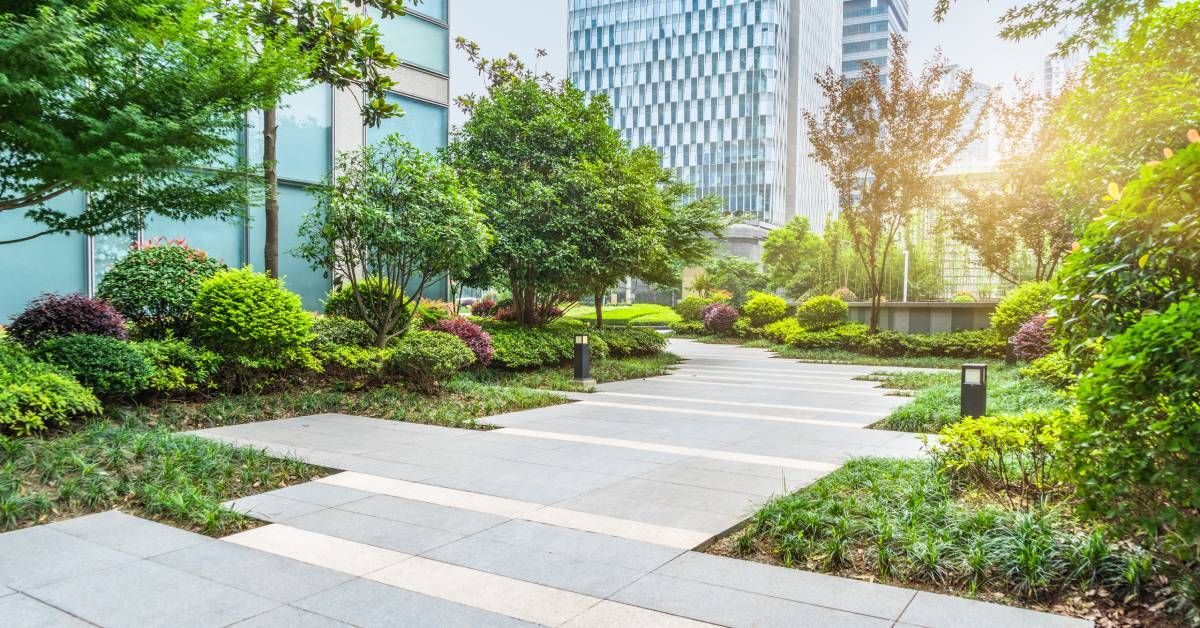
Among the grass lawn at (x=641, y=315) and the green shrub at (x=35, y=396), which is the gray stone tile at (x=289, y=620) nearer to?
the green shrub at (x=35, y=396)

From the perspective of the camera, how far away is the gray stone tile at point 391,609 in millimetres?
3211

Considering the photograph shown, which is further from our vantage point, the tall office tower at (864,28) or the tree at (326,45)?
the tall office tower at (864,28)

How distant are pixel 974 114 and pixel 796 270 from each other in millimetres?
24680

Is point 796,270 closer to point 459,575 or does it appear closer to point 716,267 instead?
point 716,267

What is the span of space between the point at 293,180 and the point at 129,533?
1075 centimetres

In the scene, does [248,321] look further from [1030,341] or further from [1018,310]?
[1018,310]

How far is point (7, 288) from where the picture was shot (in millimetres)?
10539

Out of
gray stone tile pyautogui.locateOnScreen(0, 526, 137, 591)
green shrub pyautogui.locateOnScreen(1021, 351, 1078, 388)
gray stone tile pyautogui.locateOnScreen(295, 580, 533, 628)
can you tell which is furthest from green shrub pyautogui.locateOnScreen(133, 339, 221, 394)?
green shrub pyautogui.locateOnScreen(1021, 351, 1078, 388)

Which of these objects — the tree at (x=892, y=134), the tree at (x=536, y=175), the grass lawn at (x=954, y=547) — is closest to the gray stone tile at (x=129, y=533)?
the grass lawn at (x=954, y=547)

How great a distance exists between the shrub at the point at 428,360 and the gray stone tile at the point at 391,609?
6004 mm

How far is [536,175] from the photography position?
1440cm

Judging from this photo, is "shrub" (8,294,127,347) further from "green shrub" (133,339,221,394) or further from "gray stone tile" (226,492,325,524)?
"gray stone tile" (226,492,325,524)

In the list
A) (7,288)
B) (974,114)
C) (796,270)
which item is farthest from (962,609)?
(796,270)

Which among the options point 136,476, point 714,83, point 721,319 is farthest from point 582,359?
point 714,83
